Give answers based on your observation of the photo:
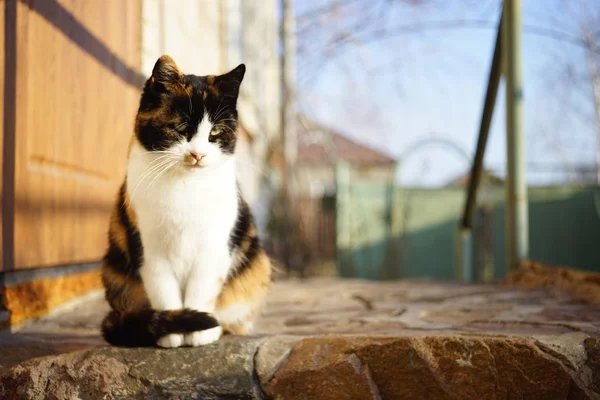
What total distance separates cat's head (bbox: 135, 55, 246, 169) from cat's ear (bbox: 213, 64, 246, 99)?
0.10 ft

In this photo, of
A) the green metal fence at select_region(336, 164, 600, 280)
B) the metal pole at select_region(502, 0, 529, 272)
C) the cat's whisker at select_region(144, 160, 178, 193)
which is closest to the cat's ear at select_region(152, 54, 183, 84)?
the cat's whisker at select_region(144, 160, 178, 193)

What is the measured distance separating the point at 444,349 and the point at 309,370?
39 cm

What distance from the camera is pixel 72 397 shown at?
162cm

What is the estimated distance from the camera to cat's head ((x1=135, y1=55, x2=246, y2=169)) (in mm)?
1633

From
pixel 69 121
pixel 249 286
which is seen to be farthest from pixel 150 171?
pixel 69 121

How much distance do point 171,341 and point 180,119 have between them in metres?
0.65

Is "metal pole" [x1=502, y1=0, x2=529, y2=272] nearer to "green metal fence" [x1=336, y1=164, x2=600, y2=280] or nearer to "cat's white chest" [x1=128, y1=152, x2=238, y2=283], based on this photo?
"cat's white chest" [x1=128, y1=152, x2=238, y2=283]

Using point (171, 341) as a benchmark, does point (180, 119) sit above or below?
above

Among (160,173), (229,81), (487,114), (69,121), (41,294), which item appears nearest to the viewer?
(160,173)

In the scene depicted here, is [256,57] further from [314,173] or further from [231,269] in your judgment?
[314,173]

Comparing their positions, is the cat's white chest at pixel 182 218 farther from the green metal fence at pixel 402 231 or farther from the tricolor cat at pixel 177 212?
the green metal fence at pixel 402 231

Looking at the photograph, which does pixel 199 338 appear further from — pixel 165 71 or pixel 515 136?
pixel 515 136

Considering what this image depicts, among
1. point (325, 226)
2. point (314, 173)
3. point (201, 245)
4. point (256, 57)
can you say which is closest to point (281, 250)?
point (325, 226)

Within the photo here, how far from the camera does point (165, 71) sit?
5.36 ft
